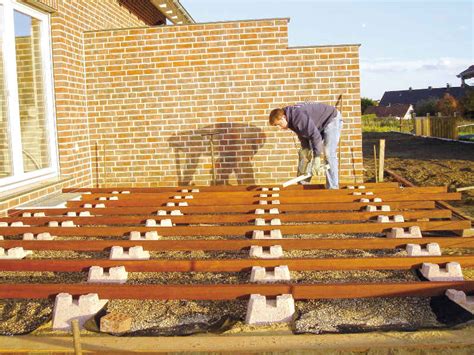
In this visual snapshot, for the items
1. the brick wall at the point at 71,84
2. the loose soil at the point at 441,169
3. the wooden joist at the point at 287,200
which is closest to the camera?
the wooden joist at the point at 287,200

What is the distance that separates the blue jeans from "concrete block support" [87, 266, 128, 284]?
408cm

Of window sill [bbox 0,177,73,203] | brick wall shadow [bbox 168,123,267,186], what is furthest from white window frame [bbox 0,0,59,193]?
brick wall shadow [bbox 168,123,267,186]

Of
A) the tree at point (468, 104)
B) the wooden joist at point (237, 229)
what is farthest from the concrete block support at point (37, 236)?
the tree at point (468, 104)

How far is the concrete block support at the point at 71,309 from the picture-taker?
10.9ft

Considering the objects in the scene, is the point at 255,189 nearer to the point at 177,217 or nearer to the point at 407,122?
the point at 177,217

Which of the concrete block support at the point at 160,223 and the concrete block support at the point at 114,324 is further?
the concrete block support at the point at 160,223

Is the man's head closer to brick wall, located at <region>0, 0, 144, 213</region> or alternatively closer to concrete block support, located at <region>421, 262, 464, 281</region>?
brick wall, located at <region>0, 0, 144, 213</region>

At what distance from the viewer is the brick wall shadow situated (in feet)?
29.3

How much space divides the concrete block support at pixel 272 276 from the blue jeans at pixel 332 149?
377 cm

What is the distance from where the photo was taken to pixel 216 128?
898 centimetres

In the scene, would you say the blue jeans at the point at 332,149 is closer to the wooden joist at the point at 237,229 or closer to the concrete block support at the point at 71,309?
the wooden joist at the point at 237,229

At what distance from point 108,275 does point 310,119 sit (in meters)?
3.89

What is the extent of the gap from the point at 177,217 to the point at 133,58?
410cm

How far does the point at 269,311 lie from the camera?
10.9ft
